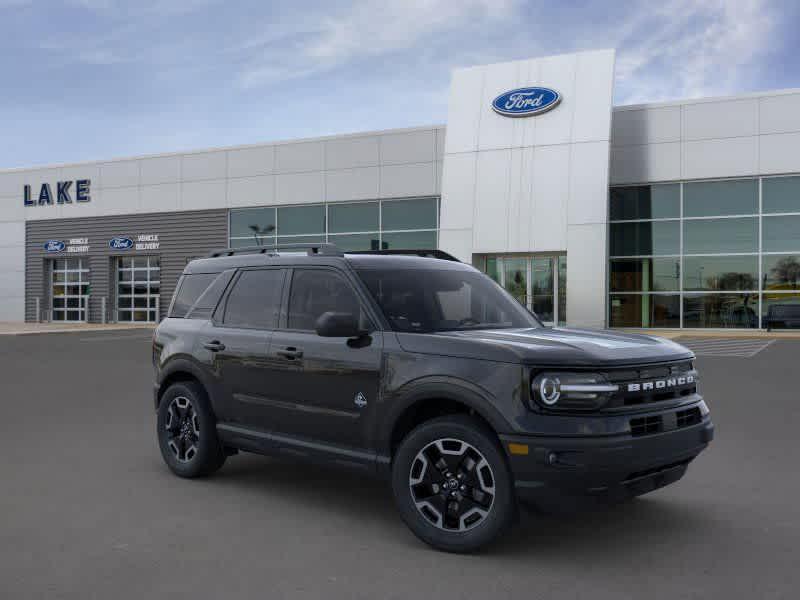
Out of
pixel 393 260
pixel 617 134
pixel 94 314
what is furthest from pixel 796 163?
pixel 94 314

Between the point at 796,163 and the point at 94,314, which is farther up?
the point at 796,163

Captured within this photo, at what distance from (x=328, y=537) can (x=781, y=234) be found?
25158mm

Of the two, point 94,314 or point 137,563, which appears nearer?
point 137,563

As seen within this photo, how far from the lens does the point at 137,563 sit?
14.1ft

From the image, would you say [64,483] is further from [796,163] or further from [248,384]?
[796,163]

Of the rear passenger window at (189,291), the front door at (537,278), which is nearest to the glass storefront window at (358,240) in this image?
the front door at (537,278)

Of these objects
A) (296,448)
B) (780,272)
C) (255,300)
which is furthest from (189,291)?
(780,272)

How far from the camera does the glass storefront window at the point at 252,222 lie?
112 ft

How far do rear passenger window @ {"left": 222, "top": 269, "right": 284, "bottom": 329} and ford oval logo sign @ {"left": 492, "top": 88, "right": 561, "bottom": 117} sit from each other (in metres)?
22.7

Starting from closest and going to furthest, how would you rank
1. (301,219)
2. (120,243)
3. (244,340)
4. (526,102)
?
(244,340) → (526,102) → (301,219) → (120,243)

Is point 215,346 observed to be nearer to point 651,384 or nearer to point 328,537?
point 328,537

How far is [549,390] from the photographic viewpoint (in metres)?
4.26

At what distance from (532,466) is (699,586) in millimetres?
977

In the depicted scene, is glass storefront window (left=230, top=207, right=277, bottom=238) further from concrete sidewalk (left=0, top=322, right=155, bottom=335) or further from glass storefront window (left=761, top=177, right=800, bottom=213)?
glass storefront window (left=761, top=177, right=800, bottom=213)
